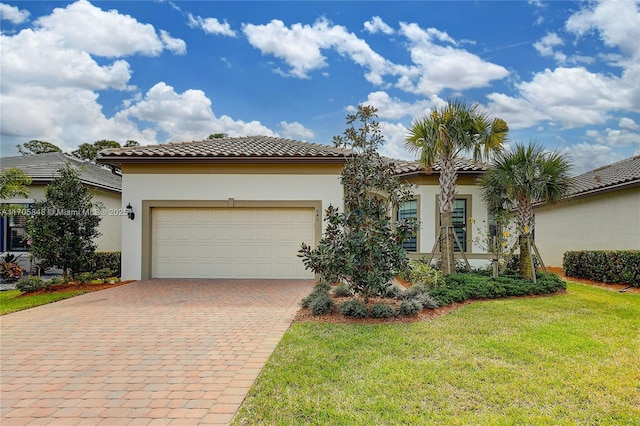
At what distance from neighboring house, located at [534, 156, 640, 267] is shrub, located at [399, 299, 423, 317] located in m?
9.22

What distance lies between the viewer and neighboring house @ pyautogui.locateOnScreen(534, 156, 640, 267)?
38.7 feet

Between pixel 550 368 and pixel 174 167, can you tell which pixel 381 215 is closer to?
pixel 550 368

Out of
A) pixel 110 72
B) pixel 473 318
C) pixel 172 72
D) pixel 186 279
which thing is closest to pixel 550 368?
pixel 473 318

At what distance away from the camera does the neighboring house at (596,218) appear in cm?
1179

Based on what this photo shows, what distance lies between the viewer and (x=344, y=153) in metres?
11.3

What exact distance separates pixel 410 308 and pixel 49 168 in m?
15.9

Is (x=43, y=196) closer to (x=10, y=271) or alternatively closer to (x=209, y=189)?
(x=10, y=271)

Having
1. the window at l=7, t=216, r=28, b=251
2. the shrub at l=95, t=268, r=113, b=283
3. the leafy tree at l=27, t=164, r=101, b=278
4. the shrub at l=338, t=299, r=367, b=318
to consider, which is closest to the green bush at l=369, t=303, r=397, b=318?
the shrub at l=338, t=299, r=367, b=318

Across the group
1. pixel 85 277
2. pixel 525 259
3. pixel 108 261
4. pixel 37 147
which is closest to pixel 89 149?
pixel 37 147

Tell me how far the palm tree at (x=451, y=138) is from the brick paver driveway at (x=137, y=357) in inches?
200

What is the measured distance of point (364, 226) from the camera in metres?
6.89

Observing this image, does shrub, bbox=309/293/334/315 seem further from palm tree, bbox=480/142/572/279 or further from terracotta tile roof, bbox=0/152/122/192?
terracotta tile roof, bbox=0/152/122/192

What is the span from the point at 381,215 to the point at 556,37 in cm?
1022

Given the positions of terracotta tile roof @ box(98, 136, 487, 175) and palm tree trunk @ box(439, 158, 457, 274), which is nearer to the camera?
palm tree trunk @ box(439, 158, 457, 274)
